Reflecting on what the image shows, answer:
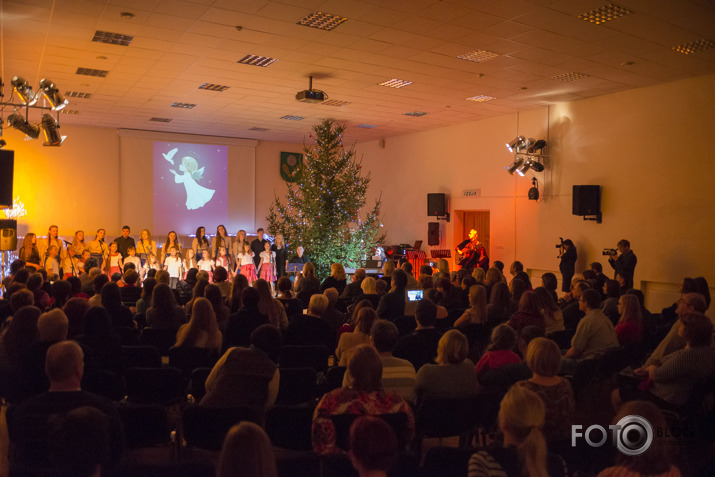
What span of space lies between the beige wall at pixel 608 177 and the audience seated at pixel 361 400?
8.94m

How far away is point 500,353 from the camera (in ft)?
13.5

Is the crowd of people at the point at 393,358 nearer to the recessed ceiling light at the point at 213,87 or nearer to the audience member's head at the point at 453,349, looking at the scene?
the audience member's head at the point at 453,349

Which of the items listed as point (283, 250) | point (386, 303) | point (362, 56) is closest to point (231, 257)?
point (283, 250)

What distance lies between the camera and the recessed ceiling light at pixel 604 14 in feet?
22.1

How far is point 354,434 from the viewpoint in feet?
6.68

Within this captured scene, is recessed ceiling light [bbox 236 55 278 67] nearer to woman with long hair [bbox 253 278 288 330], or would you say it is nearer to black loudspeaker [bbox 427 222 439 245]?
woman with long hair [bbox 253 278 288 330]

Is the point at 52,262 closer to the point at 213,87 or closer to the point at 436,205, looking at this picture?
the point at 213,87

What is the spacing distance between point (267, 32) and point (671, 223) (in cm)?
807

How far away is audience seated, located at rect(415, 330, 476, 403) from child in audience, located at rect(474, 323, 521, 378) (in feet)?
1.24

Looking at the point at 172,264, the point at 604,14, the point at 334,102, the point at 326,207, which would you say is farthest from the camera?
the point at 326,207

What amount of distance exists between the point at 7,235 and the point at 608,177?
12.4 metres

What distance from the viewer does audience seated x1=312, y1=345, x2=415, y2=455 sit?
3002 mm

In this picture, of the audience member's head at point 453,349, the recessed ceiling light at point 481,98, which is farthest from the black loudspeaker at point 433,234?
the audience member's head at point 453,349

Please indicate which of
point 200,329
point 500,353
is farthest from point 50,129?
point 500,353
